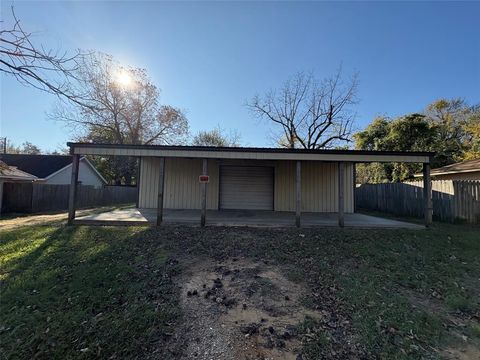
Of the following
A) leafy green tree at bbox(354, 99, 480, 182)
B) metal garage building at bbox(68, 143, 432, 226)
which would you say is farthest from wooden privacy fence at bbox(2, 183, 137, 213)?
→ leafy green tree at bbox(354, 99, 480, 182)

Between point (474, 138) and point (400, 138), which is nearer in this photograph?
point (474, 138)

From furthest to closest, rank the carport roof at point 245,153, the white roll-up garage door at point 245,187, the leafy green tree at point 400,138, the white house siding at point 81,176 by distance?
the white house siding at point 81,176 < the leafy green tree at point 400,138 < the white roll-up garage door at point 245,187 < the carport roof at point 245,153

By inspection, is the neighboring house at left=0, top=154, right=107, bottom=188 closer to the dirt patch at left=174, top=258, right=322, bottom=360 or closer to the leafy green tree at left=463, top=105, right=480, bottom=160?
the dirt patch at left=174, top=258, right=322, bottom=360

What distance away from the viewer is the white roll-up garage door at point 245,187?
12195mm

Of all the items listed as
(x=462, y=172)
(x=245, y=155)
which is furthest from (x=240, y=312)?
(x=462, y=172)

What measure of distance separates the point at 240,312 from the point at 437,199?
34.1ft

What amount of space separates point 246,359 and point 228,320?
0.66 meters

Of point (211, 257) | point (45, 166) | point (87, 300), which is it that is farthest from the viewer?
point (45, 166)

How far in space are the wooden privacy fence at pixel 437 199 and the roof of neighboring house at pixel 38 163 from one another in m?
20.9

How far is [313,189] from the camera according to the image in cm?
1197

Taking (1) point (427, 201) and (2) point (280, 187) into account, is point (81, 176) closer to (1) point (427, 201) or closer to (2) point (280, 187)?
(2) point (280, 187)

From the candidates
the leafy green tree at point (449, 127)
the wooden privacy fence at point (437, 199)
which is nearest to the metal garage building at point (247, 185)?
the wooden privacy fence at point (437, 199)

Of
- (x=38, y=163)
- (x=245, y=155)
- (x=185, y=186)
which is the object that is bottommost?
(x=185, y=186)

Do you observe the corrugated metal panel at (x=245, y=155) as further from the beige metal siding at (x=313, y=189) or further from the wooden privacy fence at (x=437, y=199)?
the beige metal siding at (x=313, y=189)
